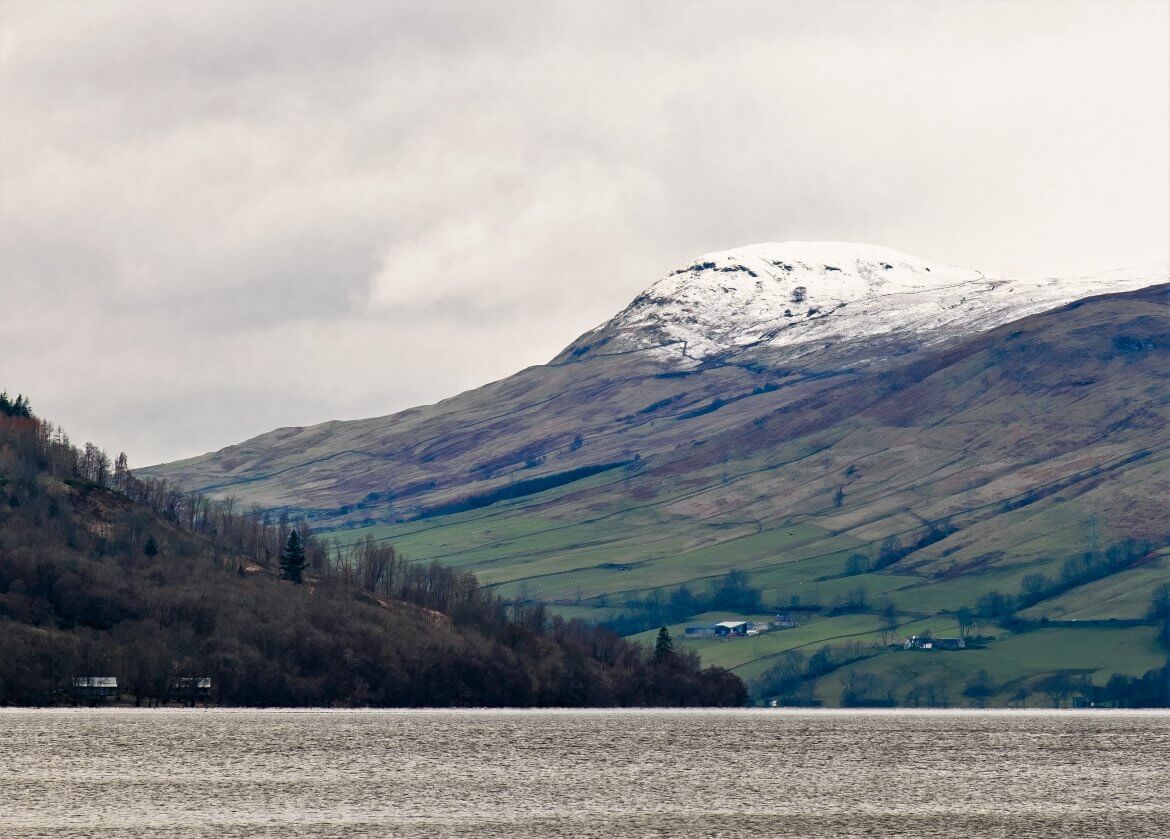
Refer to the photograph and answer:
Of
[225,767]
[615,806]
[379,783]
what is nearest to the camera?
[615,806]

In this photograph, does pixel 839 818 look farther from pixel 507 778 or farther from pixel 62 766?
pixel 62 766

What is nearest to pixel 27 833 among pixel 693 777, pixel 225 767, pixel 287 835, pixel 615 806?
pixel 287 835

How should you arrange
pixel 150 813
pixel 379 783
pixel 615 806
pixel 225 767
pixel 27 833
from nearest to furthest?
pixel 27 833 < pixel 150 813 < pixel 615 806 < pixel 379 783 < pixel 225 767

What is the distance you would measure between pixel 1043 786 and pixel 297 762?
7615cm

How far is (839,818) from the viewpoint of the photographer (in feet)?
447

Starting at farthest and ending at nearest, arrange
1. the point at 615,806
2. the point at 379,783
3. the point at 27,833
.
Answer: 1. the point at 379,783
2. the point at 615,806
3. the point at 27,833

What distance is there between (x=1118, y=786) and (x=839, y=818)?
47.8 m

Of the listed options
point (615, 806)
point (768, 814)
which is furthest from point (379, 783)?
point (768, 814)

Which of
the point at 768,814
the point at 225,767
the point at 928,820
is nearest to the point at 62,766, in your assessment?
the point at 225,767

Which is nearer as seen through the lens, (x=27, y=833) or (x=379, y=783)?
(x=27, y=833)

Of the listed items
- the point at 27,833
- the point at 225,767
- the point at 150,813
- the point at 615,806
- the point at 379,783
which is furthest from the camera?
the point at 225,767

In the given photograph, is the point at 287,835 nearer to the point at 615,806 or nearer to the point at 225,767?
the point at 615,806

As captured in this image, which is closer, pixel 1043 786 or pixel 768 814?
pixel 768 814

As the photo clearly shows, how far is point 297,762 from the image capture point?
183125 millimetres
